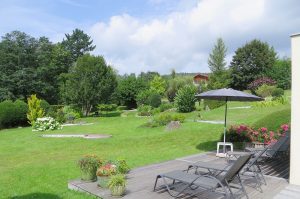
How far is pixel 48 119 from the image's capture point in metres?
21.8

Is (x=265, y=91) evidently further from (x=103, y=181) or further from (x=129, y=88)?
(x=103, y=181)

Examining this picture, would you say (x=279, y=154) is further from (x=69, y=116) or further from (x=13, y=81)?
(x=13, y=81)

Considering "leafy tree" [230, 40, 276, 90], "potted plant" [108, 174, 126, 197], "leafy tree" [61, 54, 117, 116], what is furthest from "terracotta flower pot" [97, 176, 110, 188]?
"leafy tree" [230, 40, 276, 90]

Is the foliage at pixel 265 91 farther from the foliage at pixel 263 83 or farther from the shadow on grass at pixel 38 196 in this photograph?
the shadow on grass at pixel 38 196

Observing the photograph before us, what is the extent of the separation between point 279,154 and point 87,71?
82.4ft

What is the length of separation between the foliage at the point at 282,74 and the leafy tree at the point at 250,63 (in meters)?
2.75

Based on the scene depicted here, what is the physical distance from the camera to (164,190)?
19.6ft

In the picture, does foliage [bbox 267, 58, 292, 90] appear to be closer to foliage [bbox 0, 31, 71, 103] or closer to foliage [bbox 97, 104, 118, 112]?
foliage [bbox 97, 104, 118, 112]

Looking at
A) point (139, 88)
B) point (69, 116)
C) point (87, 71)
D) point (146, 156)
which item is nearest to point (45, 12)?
point (146, 156)

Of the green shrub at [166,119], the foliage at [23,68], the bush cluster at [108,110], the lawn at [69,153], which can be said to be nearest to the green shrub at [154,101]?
the bush cluster at [108,110]

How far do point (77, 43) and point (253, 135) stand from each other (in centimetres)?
5767

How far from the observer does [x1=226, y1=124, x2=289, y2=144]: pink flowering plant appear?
11.5 m

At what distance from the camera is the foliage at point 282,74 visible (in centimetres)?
3672

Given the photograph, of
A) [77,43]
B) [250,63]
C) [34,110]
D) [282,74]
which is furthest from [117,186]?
[77,43]
